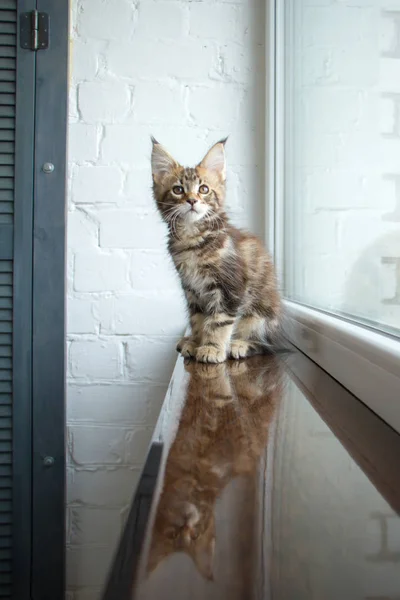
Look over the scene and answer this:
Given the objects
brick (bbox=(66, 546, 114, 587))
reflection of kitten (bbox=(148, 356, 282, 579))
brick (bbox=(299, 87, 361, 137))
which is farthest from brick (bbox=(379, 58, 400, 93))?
brick (bbox=(66, 546, 114, 587))

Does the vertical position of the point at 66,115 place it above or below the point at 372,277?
above

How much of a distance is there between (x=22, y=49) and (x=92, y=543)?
4.69ft

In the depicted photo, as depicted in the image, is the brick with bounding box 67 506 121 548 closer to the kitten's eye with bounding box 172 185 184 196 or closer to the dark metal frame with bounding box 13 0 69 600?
the dark metal frame with bounding box 13 0 69 600

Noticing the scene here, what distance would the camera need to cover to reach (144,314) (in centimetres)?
164

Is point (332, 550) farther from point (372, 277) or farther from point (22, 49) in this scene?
point (22, 49)

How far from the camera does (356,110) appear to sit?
895mm

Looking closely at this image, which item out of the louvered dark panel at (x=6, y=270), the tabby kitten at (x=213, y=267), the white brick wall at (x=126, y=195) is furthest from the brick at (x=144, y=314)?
the tabby kitten at (x=213, y=267)

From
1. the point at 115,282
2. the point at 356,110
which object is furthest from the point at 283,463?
the point at 115,282

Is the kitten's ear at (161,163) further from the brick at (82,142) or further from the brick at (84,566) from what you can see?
the brick at (84,566)

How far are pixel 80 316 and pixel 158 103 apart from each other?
68cm

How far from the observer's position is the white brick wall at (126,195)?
63.5 inches

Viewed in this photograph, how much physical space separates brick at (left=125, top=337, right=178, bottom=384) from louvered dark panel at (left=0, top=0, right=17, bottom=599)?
0.35 meters

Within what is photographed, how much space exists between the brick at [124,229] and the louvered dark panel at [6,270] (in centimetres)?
27

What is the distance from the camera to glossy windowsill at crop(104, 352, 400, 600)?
0.89ft
